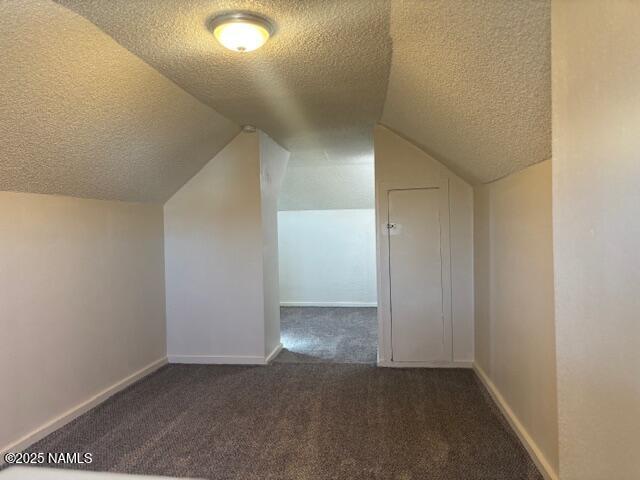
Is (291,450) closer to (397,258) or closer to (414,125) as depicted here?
(397,258)

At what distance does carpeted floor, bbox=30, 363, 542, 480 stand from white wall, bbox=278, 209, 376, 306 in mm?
3154

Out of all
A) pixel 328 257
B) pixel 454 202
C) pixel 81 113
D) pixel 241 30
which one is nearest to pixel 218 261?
pixel 81 113

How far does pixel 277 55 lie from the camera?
2156mm

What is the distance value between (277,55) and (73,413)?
2513 mm

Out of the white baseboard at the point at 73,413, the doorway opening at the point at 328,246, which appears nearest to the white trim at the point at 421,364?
the doorway opening at the point at 328,246

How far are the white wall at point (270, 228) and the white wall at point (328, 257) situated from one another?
2368 millimetres

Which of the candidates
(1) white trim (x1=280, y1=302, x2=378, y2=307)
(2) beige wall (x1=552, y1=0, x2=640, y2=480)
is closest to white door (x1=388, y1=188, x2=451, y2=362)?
(2) beige wall (x1=552, y1=0, x2=640, y2=480)

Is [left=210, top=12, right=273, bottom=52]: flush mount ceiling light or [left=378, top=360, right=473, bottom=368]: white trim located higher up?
[left=210, top=12, right=273, bottom=52]: flush mount ceiling light

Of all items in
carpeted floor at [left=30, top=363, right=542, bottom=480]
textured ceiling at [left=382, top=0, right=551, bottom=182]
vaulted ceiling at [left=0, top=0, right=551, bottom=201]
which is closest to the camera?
textured ceiling at [left=382, top=0, right=551, bottom=182]

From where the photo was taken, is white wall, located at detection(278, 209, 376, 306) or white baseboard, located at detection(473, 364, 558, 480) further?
white wall, located at detection(278, 209, 376, 306)

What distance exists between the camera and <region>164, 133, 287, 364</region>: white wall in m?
3.82

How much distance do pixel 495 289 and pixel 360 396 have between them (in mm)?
1207

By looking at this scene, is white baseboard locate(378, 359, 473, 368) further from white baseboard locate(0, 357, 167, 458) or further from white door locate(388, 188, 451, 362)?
white baseboard locate(0, 357, 167, 458)

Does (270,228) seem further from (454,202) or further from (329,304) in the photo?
(329,304)
